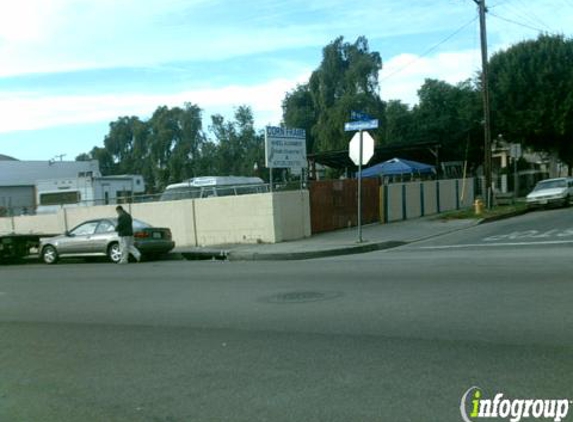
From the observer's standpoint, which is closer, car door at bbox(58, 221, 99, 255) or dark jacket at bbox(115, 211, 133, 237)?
dark jacket at bbox(115, 211, 133, 237)

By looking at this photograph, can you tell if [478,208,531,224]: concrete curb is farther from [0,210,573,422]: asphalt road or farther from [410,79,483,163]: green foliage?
[410,79,483,163]: green foliage

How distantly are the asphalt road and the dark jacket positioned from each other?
17.2ft

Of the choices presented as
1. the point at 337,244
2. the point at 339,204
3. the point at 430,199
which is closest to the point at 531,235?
the point at 337,244

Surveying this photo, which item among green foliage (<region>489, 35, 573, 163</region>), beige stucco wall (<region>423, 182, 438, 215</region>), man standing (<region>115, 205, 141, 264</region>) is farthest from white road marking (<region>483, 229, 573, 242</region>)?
green foliage (<region>489, 35, 573, 163</region>)

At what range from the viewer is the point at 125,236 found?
17.9 meters

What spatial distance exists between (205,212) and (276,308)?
13.5m

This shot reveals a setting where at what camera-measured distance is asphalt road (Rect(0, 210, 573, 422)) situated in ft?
16.7

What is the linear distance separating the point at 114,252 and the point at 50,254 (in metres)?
2.96

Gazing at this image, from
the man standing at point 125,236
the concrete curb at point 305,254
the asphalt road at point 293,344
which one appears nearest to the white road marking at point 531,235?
the concrete curb at point 305,254

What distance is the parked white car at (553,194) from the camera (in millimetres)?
28344

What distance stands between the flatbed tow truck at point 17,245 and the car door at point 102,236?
3117 millimetres

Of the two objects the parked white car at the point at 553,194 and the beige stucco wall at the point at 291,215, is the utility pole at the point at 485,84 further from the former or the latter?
the beige stucco wall at the point at 291,215

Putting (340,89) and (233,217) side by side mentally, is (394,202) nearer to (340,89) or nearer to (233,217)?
(233,217)

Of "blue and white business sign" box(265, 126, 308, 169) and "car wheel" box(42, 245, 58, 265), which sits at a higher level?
"blue and white business sign" box(265, 126, 308, 169)
